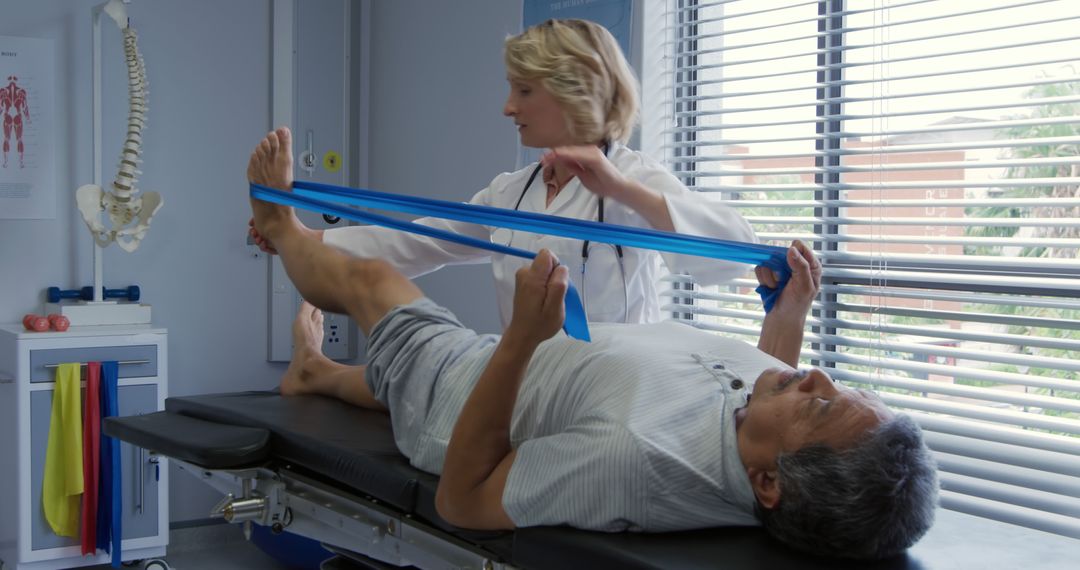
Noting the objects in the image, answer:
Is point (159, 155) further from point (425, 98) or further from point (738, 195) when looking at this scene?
point (738, 195)

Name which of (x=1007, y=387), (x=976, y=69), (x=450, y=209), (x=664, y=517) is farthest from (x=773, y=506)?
(x=976, y=69)

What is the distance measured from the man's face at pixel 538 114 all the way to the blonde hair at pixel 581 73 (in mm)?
14

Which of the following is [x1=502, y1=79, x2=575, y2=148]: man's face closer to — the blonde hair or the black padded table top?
the blonde hair

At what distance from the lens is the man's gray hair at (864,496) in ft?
4.58

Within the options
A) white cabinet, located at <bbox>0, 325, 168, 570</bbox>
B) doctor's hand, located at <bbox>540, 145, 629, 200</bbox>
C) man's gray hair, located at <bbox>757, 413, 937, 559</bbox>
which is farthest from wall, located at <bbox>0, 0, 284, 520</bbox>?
man's gray hair, located at <bbox>757, 413, 937, 559</bbox>

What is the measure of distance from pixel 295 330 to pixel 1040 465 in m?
1.81

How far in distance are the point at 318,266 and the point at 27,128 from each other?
192 centimetres

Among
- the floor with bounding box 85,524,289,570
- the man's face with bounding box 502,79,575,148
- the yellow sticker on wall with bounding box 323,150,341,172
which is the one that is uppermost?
the yellow sticker on wall with bounding box 323,150,341,172

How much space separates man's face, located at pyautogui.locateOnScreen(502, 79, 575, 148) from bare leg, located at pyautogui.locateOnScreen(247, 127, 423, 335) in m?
0.45

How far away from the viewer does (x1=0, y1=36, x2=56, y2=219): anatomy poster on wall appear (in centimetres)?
362

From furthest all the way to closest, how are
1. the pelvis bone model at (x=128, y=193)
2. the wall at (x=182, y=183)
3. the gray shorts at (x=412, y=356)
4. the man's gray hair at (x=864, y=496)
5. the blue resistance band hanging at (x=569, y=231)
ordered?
the wall at (x=182, y=183) → the pelvis bone model at (x=128, y=193) → the gray shorts at (x=412, y=356) → the blue resistance band hanging at (x=569, y=231) → the man's gray hair at (x=864, y=496)

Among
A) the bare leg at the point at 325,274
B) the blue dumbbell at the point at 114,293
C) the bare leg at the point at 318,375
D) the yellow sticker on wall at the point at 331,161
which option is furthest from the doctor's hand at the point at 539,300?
the yellow sticker on wall at the point at 331,161

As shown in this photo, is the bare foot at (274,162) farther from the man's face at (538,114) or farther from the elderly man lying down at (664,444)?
the elderly man lying down at (664,444)

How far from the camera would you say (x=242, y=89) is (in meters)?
4.11
